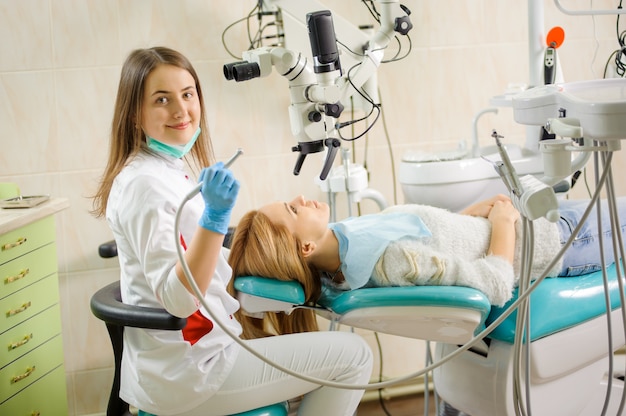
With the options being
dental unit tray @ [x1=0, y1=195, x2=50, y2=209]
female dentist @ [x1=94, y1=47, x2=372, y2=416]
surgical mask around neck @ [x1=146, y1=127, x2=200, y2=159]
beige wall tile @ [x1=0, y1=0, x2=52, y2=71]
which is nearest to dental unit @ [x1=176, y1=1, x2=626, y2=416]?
female dentist @ [x1=94, y1=47, x2=372, y2=416]

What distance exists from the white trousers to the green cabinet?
23.1 inches

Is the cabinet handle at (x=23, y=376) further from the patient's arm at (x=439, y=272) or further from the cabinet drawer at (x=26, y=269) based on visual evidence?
the patient's arm at (x=439, y=272)

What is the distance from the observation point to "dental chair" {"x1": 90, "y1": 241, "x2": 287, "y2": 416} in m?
1.63

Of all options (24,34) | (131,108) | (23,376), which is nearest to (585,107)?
(131,108)

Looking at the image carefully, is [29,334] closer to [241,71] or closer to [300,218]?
[300,218]

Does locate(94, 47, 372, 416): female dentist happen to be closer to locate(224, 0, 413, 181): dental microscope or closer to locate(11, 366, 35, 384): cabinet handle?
locate(224, 0, 413, 181): dental microscope

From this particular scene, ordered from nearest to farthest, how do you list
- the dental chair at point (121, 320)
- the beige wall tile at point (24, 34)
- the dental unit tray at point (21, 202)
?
the dental chair at point (121, 320) < the dental unit tray at point (21, 202) < the beige wall tile at point (24, 34)

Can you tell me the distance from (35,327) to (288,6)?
119 centimetres

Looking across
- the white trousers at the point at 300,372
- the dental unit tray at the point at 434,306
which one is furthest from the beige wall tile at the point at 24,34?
the white trousers at the point at 300,372

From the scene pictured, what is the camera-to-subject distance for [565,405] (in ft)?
6.64

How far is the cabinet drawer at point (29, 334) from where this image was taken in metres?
2.03

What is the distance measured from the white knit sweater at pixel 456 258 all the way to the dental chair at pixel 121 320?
43 cm

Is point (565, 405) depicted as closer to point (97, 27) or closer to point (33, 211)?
point (33, 211)

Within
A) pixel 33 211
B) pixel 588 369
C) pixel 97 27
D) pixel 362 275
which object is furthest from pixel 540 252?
pixel 97 27
